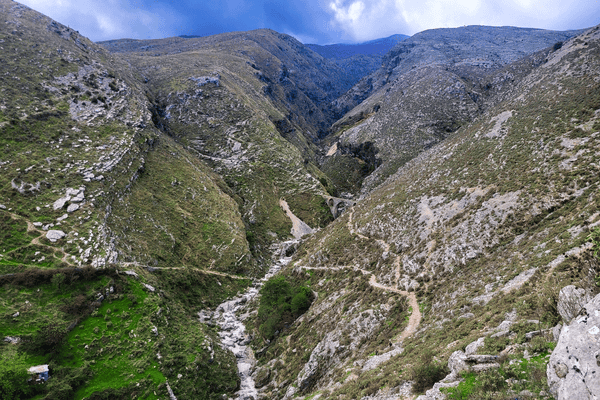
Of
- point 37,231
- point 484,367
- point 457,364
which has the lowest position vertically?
point 457,364

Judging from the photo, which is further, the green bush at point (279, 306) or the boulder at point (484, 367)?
the green bush at point (279, 306)

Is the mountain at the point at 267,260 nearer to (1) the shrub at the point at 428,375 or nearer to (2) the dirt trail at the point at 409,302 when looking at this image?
(1) the shrub at the point at 428,375

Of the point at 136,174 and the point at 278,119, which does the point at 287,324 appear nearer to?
the point at 136,174

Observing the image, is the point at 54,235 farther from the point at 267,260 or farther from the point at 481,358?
the point at 481,358

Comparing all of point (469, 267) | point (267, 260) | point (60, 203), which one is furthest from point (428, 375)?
point (60, 203)

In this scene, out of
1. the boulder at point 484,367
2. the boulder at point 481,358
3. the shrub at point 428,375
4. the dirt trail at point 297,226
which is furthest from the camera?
the dirt trail at point 297,226

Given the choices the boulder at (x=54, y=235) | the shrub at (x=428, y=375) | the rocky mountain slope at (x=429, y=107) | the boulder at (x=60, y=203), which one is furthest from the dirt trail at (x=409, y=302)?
the rocky mountain slope at (x=429, y=107)
